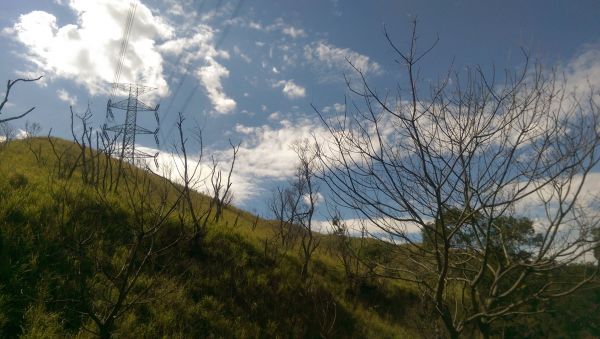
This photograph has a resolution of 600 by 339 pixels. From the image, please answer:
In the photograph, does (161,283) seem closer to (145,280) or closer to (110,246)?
(145,280)

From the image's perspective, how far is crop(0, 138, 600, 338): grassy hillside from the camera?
6.32 meters

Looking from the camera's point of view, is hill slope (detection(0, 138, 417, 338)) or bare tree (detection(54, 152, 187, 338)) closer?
hill slope (detection(0, 138, 417, 338))

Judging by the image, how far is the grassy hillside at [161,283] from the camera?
632 cm

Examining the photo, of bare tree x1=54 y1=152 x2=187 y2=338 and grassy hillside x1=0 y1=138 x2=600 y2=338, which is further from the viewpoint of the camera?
bare tree x1=54 y1=152 x2=187 y2=338

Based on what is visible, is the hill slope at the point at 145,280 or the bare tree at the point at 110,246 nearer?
the hill slope at the point at 145,280

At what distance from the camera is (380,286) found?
16.3 meters

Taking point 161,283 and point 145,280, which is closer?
point 145,280

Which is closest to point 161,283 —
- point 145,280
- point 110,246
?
point 145,280

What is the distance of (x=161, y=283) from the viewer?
8.80 meters

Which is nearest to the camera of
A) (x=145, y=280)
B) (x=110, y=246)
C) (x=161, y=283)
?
(x=145, y=280)

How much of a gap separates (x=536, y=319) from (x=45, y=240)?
15411mm

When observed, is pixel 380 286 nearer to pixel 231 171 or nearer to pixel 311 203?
pixel 311 203

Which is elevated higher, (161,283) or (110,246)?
(110,246)

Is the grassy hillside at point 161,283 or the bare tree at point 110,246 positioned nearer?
the grassy hillside at point 161,283
